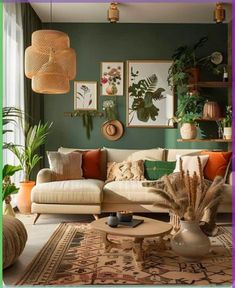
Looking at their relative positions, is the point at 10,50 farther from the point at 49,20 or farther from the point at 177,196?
the point at 177,196

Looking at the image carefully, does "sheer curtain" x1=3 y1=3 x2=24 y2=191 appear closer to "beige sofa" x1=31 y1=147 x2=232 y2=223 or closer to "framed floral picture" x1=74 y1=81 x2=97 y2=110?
"beige sofa" x1=31 y1=147 x2=232 y2=223

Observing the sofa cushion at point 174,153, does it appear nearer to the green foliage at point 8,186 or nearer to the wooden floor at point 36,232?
the wooden floor at point 36,232

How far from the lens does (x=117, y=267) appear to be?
2680 mm

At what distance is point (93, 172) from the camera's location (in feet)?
15.5

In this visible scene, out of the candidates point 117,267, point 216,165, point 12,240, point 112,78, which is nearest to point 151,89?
point 112,78

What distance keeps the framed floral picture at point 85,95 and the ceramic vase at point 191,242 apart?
308 centimetres

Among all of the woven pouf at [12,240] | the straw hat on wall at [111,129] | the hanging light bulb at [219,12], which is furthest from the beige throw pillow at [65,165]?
the hanging light bulb at [219,12]

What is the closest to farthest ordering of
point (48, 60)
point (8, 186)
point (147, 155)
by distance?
1. point (8, 186)
2. point (48, 60)
3. point (147, 155)

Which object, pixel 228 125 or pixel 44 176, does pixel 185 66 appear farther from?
pixel 44 176

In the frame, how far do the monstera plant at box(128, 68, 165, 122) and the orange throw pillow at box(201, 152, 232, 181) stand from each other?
1.29 m

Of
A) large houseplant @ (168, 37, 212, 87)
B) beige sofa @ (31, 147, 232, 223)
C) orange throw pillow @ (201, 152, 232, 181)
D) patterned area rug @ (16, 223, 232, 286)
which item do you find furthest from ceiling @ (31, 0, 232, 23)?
patterned area rug @ (16, 223, 232, 286)

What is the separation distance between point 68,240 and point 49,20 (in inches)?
132

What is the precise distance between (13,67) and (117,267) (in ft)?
9.64

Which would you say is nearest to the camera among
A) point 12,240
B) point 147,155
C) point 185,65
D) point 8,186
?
point 12,240
